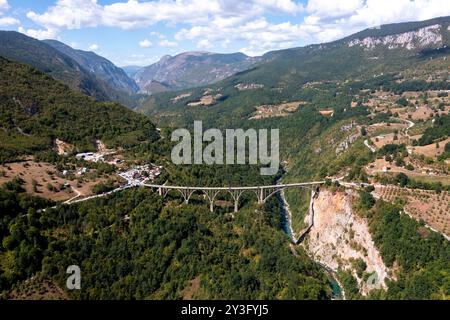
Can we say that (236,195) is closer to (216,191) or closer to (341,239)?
(216,191)

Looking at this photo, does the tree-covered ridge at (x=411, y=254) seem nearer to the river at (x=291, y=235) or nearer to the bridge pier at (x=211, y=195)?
the river at (x=291, y=235)

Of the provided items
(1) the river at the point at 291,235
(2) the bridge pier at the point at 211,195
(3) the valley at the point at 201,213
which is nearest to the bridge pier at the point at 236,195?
(3) the valley at the point at 201,213

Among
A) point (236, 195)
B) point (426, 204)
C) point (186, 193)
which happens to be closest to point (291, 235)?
point (236, 195)

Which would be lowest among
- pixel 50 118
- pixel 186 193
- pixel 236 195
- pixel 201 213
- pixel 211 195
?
pixel 201 213

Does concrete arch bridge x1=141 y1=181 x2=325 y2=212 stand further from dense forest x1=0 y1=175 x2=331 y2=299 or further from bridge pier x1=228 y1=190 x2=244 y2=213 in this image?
dense forest x1=0 y1=175 x2=331 y2=299
